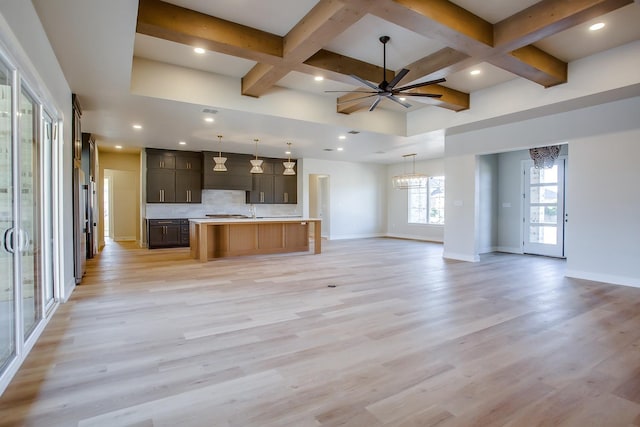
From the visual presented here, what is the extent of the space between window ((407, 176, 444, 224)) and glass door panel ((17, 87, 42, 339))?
9.44 metres

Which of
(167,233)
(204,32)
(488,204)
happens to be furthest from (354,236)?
(204,32)

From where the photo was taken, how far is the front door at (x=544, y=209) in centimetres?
743

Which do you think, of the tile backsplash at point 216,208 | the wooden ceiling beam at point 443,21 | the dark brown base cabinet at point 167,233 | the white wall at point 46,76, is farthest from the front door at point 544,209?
the white wall at point 46,76

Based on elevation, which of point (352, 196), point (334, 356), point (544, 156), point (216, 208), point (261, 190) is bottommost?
point (334, 356)

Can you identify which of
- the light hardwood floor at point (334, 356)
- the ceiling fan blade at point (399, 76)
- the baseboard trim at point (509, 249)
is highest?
the ceiling fan blade at point (399, 76)

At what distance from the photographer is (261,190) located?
401 inches

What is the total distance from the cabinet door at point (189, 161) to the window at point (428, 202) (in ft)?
21.7

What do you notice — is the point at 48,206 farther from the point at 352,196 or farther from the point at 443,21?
the point at 352,196

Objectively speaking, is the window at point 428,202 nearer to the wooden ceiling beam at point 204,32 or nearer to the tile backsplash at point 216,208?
the tile backsplash at point 216,208

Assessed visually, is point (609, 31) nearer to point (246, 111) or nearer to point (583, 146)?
point (583, 146)

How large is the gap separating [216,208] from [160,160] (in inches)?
76.8

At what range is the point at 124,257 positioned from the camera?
7.22m

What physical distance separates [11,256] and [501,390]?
11.0 ft

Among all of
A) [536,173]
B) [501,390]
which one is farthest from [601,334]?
[536,173]
